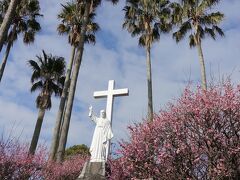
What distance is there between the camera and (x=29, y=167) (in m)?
16.4

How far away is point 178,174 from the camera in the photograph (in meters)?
9.82

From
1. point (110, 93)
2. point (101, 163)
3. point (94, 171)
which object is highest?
point (110, 93)

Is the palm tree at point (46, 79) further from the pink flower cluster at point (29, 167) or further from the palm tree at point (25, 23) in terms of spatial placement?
the pink flower cluster at point (29, 167)

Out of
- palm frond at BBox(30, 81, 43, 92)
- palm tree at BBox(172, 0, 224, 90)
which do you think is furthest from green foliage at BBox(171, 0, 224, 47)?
palm frond at BBox(30, 81, 43, 92)

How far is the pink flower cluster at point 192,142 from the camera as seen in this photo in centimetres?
924

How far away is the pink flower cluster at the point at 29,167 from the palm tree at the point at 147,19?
10396 millimetres

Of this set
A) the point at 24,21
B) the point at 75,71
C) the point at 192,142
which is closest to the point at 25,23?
the point at 24,21

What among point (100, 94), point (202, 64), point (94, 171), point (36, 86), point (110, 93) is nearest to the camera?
point (94, 171)

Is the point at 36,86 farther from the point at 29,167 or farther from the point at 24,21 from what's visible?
the point at 29,167

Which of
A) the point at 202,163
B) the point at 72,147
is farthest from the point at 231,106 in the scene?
the point at 72,147

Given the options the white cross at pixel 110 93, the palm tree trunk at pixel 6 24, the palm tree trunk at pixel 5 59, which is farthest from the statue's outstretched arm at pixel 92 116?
the palm tree trunk at pixel 5 59

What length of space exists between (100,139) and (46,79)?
14973 millimetres

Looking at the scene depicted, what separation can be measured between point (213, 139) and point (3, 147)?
1031cm

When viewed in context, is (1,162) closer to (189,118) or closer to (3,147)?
(3,147)
